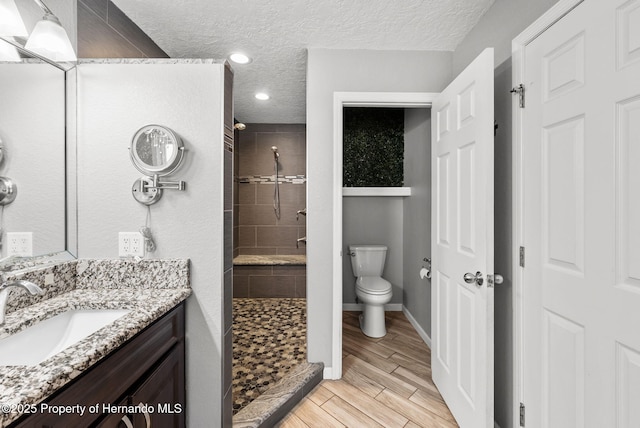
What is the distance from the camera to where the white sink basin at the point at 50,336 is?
0.92m

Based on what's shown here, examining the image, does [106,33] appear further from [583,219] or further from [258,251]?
[258,251]

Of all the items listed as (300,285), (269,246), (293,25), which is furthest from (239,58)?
(300,285)

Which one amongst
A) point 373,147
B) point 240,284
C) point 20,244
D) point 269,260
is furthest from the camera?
point 269,260

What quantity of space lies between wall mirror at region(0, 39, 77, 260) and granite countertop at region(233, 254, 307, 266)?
241 centimetres

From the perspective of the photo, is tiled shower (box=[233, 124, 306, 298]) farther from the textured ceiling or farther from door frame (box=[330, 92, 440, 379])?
door frame (box=[330, 92, 440, 379])

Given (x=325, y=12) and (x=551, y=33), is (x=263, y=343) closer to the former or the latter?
(x=325, y=12)

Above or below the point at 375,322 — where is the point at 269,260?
above

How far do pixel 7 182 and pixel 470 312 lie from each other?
216cm

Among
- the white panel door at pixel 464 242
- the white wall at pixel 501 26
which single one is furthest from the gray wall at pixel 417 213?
the white wall at pixel 501 26

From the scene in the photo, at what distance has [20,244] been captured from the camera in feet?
A: 3.81

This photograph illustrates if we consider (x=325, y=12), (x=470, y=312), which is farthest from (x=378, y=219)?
(x=325, y=12)

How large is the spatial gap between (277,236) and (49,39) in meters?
3.22

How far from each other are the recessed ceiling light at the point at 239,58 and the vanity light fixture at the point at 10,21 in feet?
4.07

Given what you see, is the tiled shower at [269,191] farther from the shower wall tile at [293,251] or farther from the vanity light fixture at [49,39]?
the vanity light fixture at [49,39]
